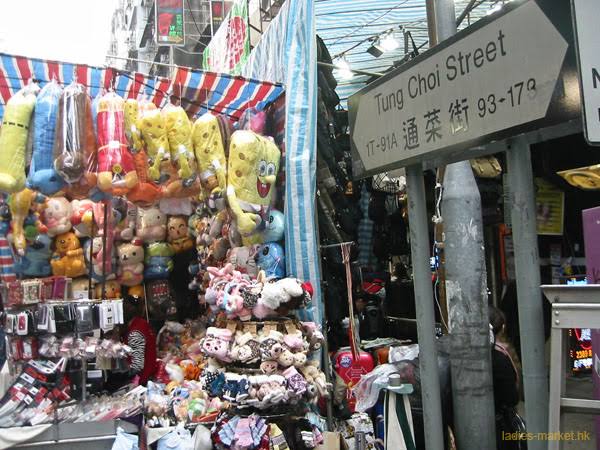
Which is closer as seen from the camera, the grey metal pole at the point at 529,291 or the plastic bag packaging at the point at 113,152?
the grey metal pole at the point at 529,291

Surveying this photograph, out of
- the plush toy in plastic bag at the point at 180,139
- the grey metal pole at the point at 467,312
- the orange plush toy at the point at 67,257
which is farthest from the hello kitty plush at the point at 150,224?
the grey metal pole at the point at 467,312

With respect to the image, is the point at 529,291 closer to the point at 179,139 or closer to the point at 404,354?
the point at 404,354

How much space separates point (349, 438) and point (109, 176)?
339cm

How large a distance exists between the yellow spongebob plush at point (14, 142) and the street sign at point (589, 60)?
489 cm

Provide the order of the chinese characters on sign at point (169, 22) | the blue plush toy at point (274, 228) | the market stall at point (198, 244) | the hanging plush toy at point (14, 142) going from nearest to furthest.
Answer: the market stall at point (198, 244)
the hanging plush toy at point (14, 142)
the blue plush toy at point (274, 228)
the chinese characters on sign at point (169, 22)

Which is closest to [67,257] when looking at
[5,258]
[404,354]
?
[5,258]

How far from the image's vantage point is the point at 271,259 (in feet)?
18.7

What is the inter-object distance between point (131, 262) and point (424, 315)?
6008 millimetres

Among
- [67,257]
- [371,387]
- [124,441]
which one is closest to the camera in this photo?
[371,387]

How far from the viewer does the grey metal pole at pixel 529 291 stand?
1762mm

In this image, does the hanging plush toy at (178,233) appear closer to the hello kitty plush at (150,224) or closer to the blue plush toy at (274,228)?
the hello kitty plush at (150,224)

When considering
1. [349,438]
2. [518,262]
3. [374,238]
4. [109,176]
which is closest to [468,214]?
[518,262]

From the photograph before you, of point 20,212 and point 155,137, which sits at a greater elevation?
point 155,137

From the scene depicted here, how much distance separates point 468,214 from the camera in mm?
4055
